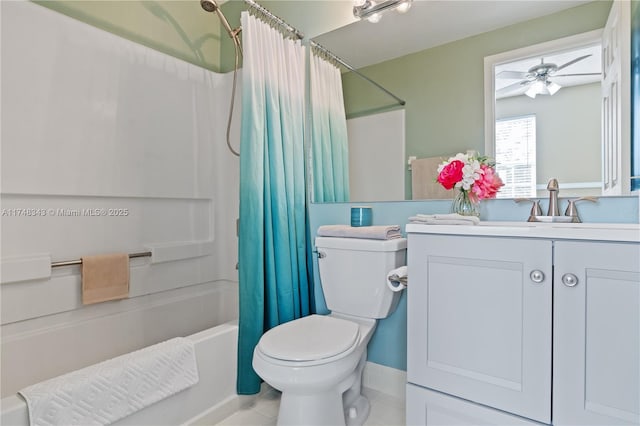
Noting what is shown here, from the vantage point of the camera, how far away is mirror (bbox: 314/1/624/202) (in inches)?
53.4

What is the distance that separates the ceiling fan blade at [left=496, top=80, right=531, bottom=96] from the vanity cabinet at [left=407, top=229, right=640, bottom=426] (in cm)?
75

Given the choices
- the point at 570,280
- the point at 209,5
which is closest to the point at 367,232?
the point at 570,280

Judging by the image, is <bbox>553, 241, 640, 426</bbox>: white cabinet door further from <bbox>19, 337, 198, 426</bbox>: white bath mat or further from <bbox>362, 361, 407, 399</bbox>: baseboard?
<bbox>19, 337, 198, 426</bbox>: white bath mat

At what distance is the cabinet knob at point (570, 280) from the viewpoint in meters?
0.90

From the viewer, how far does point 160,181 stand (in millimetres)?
2062

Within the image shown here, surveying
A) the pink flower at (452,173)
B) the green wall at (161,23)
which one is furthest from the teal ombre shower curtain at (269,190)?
the pink flower at (452,173)

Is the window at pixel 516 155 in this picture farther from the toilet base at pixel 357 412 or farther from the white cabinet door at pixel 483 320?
the toilet base at pixel 357 412

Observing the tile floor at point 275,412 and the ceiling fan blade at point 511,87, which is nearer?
the ceiling fan blade at point 511,87

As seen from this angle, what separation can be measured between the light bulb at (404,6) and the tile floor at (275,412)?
1946 mm

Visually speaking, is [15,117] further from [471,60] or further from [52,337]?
[471,60]

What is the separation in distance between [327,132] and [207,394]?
1464 millimetres

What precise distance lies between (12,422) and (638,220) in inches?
82.8

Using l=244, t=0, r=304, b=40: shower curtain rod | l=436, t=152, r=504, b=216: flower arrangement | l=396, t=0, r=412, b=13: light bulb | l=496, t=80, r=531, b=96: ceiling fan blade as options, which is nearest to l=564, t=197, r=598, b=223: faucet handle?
l=436, t=152, r=504, b=216: flower arrangement

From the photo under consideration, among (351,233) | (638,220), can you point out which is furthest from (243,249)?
(638,220)
